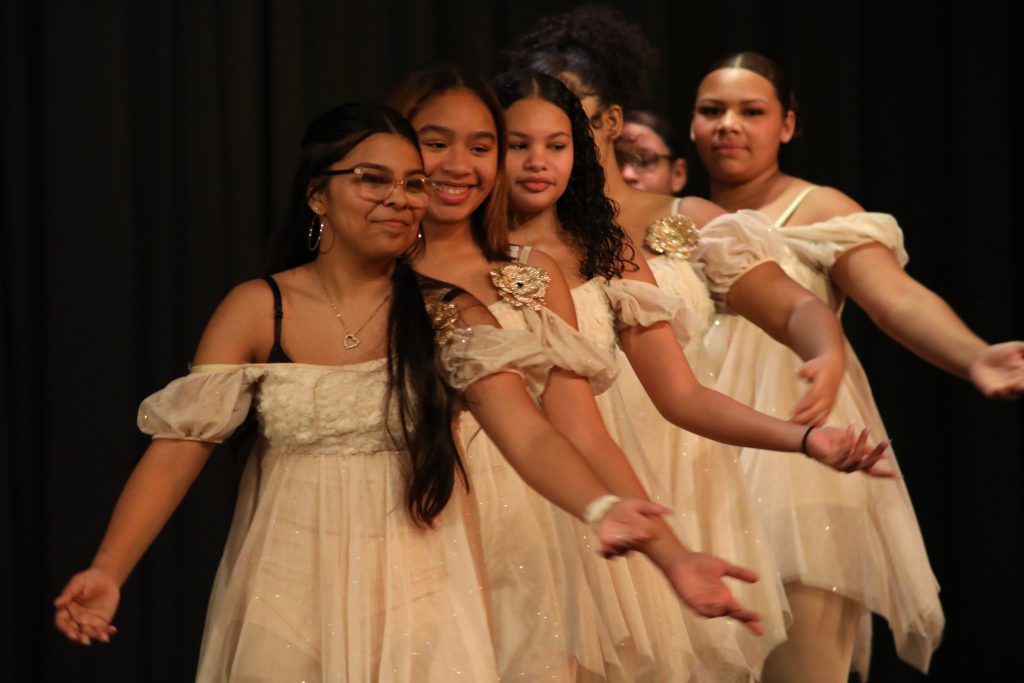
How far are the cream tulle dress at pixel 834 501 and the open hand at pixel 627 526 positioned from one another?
1.31 m

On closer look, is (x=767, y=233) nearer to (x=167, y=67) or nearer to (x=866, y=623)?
(x=866, y=623)

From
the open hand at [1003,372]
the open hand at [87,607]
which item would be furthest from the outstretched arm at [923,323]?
the open hand at [87,607]

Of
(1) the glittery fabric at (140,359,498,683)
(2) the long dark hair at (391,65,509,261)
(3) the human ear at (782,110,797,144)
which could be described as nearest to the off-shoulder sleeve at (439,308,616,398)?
(1) the glittery fabric at (140,359,498,683)

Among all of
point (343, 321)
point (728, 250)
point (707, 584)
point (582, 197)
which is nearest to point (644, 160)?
point (728, 250)

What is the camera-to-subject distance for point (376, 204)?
220 centimetres

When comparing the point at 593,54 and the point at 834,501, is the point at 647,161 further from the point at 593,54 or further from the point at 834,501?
the point at 834,501

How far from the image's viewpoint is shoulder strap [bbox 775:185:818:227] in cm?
329

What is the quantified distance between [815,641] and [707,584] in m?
1.39

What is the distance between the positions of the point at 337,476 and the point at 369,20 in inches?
77.2

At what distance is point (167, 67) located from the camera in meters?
3.49

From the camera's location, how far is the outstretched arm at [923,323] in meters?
2.54

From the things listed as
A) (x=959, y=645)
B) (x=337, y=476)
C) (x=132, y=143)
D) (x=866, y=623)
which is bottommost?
(x=959, y=645)

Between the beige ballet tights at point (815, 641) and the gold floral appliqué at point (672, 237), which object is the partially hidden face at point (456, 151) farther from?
the beige ballet tights at point (815, 641)

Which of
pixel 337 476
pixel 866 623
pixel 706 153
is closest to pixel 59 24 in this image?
pixel 706 153
